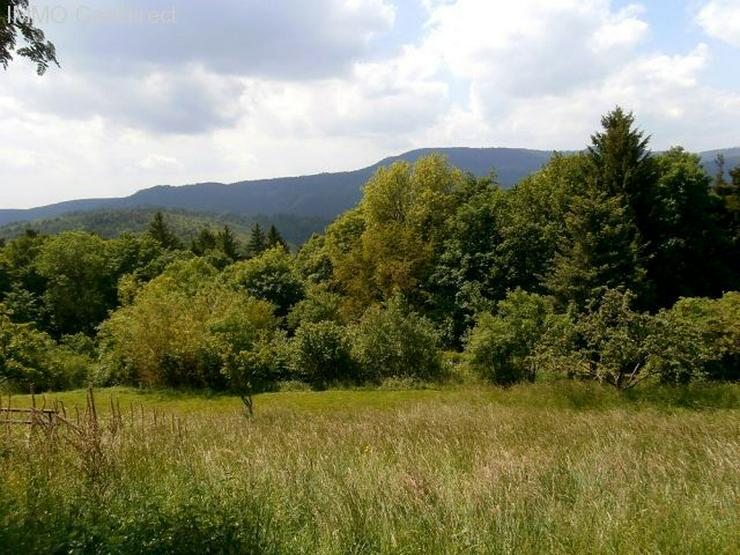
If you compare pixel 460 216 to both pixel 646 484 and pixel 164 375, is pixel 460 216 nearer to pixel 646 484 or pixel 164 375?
pixel 164 375

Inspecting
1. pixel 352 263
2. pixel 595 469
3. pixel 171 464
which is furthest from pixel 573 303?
pixel 171 464

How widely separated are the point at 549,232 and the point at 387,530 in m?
30.8

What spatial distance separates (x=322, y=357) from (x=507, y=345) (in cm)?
987

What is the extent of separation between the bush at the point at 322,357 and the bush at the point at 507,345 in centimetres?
695

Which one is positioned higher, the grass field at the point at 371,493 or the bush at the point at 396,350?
the grass field at the point at 371,493

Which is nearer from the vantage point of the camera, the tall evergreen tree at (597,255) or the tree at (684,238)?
the tall evergreen tree at (597,255)

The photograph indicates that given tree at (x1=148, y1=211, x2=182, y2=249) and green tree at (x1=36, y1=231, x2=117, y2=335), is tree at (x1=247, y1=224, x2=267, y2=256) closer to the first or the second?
tree at (x1=148, y1=211, x2=182, y2=249)

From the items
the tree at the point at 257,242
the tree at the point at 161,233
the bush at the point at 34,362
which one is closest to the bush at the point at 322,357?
the bush at the point at 34,362

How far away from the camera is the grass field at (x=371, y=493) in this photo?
3734 mm

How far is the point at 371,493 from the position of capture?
4633 mm

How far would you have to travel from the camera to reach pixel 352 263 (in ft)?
129

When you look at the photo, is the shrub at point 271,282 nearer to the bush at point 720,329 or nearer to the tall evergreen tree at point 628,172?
the tall evergreen tree at point 628,172

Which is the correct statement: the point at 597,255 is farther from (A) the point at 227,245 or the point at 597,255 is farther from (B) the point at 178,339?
(A) the point at 227,245

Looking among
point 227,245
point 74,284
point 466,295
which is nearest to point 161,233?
point 227,245
